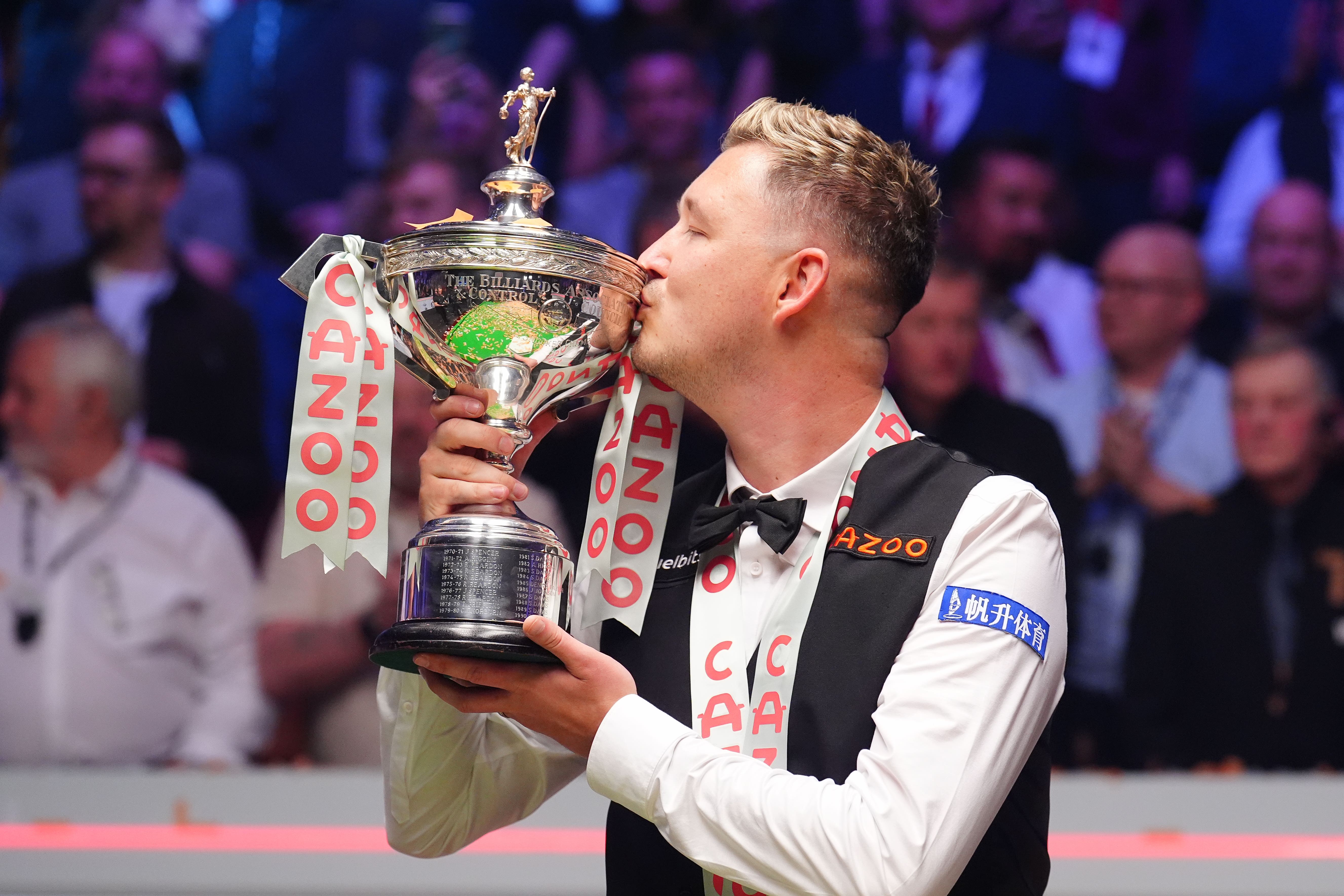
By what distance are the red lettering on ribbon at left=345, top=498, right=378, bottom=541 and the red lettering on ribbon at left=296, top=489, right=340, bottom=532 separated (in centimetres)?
2

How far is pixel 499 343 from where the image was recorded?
158cm

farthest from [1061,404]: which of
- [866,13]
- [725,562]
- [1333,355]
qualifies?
[725,562]

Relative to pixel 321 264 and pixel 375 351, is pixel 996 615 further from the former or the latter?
pixel 321 264

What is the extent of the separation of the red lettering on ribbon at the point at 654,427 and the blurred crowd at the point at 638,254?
85.7 inches

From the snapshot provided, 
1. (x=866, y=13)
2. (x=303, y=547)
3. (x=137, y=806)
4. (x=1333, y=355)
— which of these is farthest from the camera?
(x=866, y=13)

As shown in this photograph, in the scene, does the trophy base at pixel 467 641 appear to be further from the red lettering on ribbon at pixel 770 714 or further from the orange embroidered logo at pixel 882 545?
the orange embroidered logo at pixel 882 545

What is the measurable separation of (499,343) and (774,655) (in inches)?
19.1

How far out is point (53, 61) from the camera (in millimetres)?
4676

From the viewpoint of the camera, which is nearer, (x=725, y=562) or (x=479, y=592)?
(x=479, y=592)

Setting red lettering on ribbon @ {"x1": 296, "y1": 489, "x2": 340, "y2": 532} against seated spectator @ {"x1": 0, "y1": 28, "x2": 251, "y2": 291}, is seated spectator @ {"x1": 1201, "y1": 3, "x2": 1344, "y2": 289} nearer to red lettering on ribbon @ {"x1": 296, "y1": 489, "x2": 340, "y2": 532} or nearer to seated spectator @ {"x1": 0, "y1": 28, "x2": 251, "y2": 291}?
seated spectator @ {"x1": 0, "y1": 28, "x2": 251, "y2": 291}

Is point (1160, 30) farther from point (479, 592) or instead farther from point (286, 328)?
point (479, 592)

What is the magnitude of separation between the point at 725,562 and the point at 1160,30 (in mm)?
3438

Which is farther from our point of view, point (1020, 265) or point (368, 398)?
point (1020, 265)

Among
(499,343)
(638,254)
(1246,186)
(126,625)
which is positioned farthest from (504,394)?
(1246,186)
